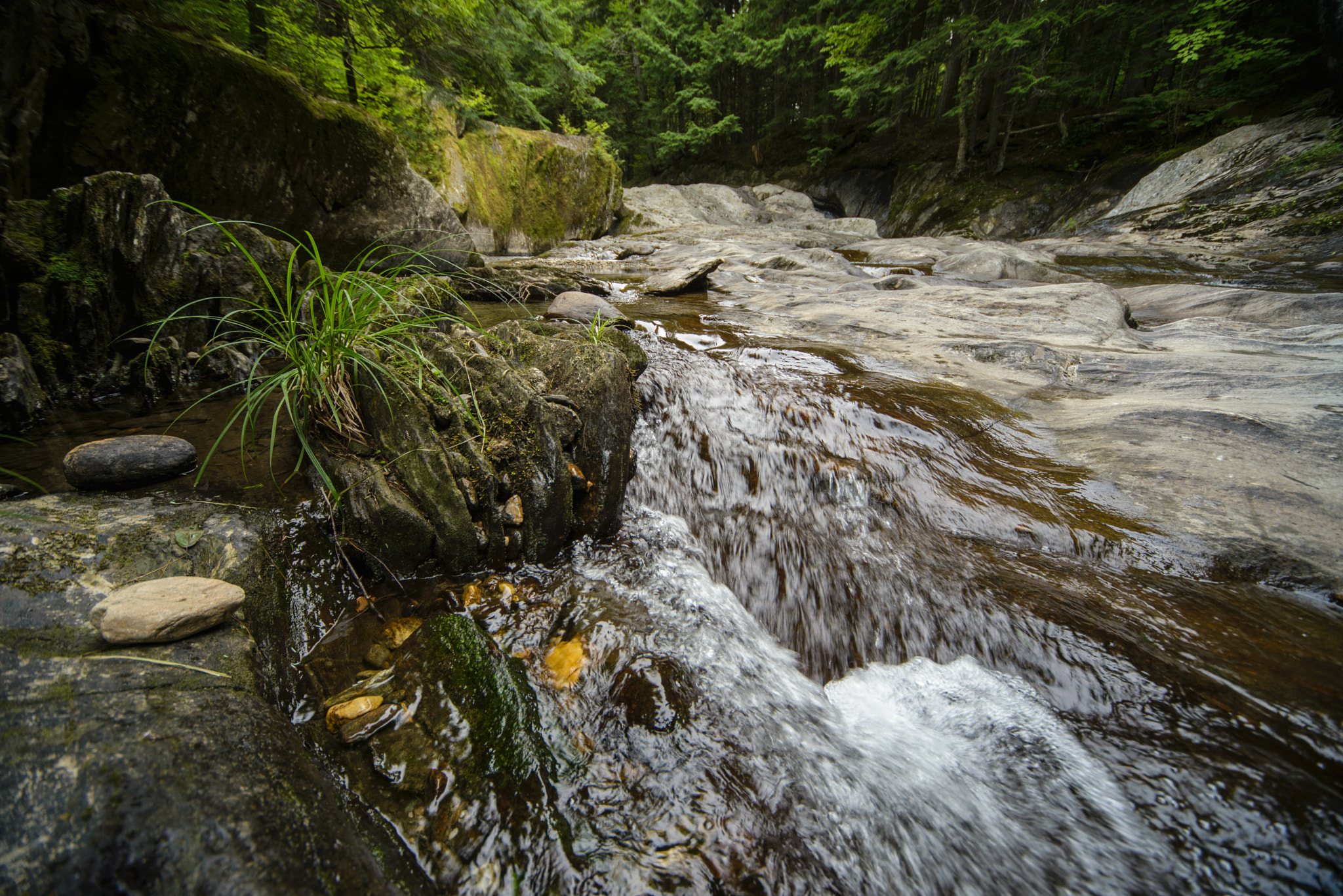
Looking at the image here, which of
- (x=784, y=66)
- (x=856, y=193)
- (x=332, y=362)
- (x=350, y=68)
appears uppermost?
(x=784, y=66)

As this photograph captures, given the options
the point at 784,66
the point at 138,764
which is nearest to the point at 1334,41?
the point at 138,764

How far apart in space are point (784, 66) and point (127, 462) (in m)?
28.6

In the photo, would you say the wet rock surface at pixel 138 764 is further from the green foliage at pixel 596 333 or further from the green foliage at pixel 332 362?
the green foliage at pixel 596 333

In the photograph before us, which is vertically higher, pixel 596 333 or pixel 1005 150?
pixel 1005 150

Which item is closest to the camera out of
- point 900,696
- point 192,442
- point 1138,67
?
point 900,696

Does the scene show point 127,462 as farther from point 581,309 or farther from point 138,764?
point 581,309

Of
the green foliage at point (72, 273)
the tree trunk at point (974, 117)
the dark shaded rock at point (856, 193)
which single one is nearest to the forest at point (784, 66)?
the tree trunk at point (974, 117)

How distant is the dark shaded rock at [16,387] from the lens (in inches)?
93.0

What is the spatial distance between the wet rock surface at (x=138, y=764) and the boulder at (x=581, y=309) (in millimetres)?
3863

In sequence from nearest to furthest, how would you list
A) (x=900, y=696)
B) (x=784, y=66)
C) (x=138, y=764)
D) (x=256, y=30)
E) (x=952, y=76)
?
(x=138, y=764) → (x=900, y=696) → (x=256, y=30) → (x=952, y=76) → (x=784, y=66)

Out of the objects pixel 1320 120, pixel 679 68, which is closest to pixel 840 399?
pixel 1320 120

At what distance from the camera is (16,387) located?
95.0 inches

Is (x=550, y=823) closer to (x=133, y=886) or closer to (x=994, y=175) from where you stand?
(x=133, y=886)

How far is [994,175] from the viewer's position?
50.5 ft
